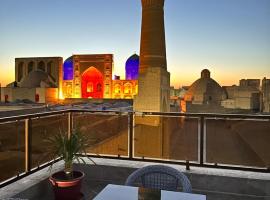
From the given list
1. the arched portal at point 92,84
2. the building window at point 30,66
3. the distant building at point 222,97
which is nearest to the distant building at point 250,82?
the distant building at point 222,97

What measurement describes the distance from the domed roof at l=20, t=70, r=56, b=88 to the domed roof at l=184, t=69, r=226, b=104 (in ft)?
70.3

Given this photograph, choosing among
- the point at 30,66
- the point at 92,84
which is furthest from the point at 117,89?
the point at 30,66

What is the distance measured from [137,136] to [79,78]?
40.4m

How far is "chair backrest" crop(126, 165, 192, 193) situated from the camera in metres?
2.28

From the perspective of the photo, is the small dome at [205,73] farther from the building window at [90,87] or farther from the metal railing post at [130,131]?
the metal railing post at [130,131]

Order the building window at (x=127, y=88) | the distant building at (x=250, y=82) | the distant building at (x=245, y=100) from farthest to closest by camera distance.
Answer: the building window at (x=127, y=88), the distant building at (x=250, y=82), the distant building at (x=245, y=100)

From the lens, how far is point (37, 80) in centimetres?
4325

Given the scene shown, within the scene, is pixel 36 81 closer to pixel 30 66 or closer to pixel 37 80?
pixel 37 80

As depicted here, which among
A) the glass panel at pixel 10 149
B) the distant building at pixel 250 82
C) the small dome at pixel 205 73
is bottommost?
the glass panel at pixel 10 149

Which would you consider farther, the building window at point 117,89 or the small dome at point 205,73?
the building window at point 117,89

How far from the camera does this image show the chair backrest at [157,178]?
2.28 meters

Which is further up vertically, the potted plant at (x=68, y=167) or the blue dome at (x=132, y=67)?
the blue dome at (x=132, y=67)

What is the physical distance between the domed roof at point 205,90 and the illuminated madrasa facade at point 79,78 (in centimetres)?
917

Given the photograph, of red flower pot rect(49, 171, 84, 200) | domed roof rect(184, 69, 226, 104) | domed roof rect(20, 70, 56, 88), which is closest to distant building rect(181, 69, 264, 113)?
domed roof rect(184, 69, 226, 104)
